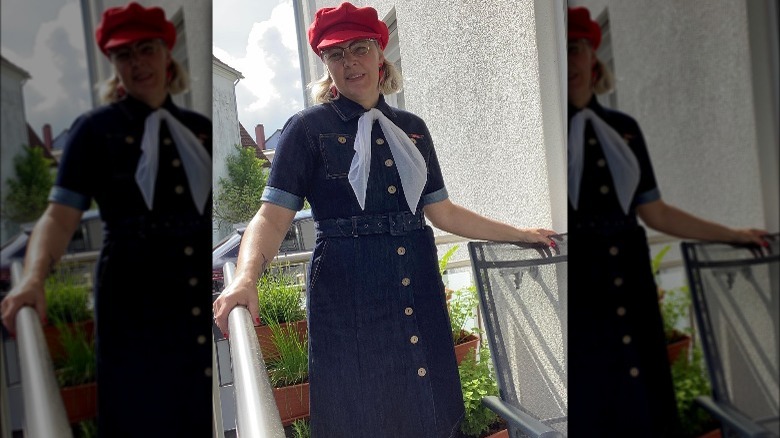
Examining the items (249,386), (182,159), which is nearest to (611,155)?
(182,159)

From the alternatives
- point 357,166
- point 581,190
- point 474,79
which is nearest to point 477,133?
point 474,79

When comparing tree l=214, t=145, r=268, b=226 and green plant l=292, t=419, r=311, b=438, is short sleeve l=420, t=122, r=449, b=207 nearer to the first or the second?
tree l=214, t=145, r=268, b=226

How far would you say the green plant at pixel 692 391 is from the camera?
28 centimetres

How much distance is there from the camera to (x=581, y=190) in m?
0.29

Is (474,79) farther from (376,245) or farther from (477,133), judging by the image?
(376,245)

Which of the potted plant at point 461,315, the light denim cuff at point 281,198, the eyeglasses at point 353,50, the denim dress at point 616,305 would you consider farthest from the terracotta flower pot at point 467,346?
the denim dress at point 616,305

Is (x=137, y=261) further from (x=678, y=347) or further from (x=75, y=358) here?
(x=678, y=347)

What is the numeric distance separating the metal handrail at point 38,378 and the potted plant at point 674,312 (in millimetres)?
278

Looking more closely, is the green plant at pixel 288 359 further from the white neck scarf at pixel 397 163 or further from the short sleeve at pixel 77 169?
the short sleeve at pixel 77 169

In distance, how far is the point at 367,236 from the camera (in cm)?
73

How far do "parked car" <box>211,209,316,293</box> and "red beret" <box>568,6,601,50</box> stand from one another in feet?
1.54

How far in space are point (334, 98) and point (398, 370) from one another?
322 millimetres

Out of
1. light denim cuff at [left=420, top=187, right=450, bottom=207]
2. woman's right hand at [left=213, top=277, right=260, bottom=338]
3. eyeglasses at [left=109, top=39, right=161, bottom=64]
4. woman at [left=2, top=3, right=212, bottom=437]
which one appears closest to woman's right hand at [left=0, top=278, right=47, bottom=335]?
woman at [left=2, top=3, right=212, bottom=437]

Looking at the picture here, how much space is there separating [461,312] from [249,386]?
0.90 feet
